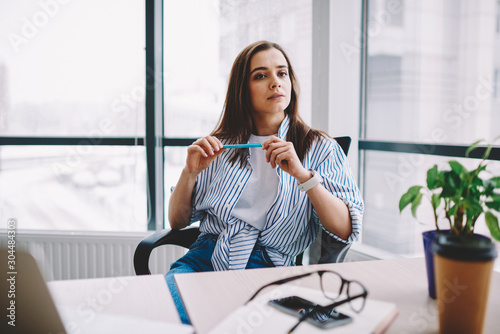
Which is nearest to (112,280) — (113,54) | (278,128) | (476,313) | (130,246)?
(476,313)

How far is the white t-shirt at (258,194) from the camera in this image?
167cm

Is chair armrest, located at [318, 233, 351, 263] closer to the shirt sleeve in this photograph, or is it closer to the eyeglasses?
the shirt sleeve

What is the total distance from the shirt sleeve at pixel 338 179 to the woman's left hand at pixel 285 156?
0.56 ft

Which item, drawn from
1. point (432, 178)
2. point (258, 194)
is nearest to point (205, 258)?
point (258, 194)

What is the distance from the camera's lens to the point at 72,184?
9.05ft

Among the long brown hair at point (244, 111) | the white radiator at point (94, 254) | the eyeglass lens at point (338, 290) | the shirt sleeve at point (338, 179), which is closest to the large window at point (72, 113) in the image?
the white radiator at point (94, 254)

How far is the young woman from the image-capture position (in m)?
1.57

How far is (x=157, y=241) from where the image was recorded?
1.57 meters

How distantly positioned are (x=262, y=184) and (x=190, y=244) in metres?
0.40

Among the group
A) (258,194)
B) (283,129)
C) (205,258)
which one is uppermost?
(283,129)

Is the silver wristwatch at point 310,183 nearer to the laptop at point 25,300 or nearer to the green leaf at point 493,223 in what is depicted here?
the green leaf at point 493,223

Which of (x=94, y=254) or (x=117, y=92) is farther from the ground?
(x=117, y=92)

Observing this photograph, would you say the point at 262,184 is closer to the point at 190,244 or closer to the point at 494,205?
the point at 190,244

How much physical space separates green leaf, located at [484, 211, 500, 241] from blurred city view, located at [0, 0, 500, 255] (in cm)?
180
